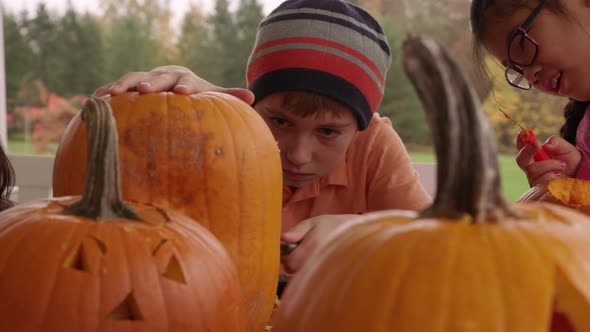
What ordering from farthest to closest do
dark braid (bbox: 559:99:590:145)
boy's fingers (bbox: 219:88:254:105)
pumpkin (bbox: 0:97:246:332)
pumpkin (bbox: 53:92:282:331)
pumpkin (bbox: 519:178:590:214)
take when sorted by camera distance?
dark braid (bbox: 559:99:590:145)
boy's fingers (bbox: 219:88:254:105)
pumpkin (bbox: 519:178:590:214)
pumpkin (bbox: 53:92:282:331)
pumpkin (bbox: 0:97:246:332)

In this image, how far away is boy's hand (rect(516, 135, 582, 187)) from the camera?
129 centimetres

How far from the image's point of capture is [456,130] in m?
0.45

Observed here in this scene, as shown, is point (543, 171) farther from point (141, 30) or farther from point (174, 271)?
point (141, 30)

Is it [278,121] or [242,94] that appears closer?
[242,94]

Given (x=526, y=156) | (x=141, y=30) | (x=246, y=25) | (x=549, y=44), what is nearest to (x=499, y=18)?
(x=549, y=44)

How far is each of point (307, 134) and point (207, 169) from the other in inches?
21.0

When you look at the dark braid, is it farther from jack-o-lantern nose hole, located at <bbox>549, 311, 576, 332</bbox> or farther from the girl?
jack-o-lantern nose hole, located at <bbox>549, 311, 576, 332</bbox>

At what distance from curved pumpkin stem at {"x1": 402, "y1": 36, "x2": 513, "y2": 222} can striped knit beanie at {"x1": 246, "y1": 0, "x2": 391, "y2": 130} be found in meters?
0.88

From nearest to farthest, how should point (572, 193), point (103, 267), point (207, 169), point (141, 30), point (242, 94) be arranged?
point (103, 267)
point (207, 169)
point (572, 193)
point (242, 94)
point (141, 30)

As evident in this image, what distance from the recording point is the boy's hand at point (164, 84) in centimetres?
93

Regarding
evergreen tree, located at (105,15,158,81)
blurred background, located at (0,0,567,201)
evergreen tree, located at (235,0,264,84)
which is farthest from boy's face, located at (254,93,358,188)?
evergreen tree, located at (105,15,158,81)

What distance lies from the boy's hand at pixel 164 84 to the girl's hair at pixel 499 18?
672 millimetres

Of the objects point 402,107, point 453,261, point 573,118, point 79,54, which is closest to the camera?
point 453,261

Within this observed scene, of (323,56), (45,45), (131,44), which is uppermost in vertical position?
(323,56)
